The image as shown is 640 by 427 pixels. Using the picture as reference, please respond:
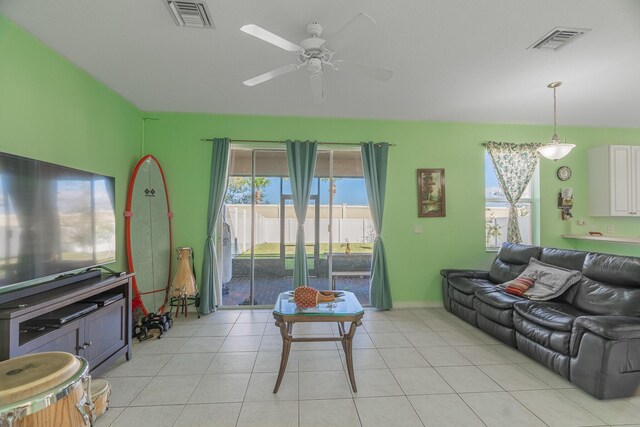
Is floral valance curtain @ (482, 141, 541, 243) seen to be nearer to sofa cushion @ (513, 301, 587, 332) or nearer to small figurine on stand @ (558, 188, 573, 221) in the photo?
small figurine on stand @ (558, 188, 573, 221)

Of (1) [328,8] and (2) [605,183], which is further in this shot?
(2) [605,183]

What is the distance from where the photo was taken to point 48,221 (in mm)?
2084

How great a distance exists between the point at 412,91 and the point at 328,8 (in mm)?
1672

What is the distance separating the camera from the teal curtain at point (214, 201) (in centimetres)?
401

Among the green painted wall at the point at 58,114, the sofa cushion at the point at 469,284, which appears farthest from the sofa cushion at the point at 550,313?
the green painted wall at the point at 58,114

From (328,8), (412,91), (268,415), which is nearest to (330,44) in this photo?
(328,8)

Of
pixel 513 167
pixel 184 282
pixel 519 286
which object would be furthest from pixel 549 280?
pixel 184 282

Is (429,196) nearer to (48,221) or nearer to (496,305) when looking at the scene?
(496,305)

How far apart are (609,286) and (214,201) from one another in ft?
14.7

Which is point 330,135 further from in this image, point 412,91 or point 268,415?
point 268,415

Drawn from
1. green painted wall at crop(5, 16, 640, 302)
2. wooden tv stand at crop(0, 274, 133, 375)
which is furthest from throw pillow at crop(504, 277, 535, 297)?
wooden tv stand at crop(0, 274, 133, 375)

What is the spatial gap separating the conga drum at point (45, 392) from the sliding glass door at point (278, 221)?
293 cm

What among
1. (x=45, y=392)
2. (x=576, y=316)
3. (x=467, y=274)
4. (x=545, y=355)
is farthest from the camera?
(x=467, y=274)

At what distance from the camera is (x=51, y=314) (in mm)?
2029
